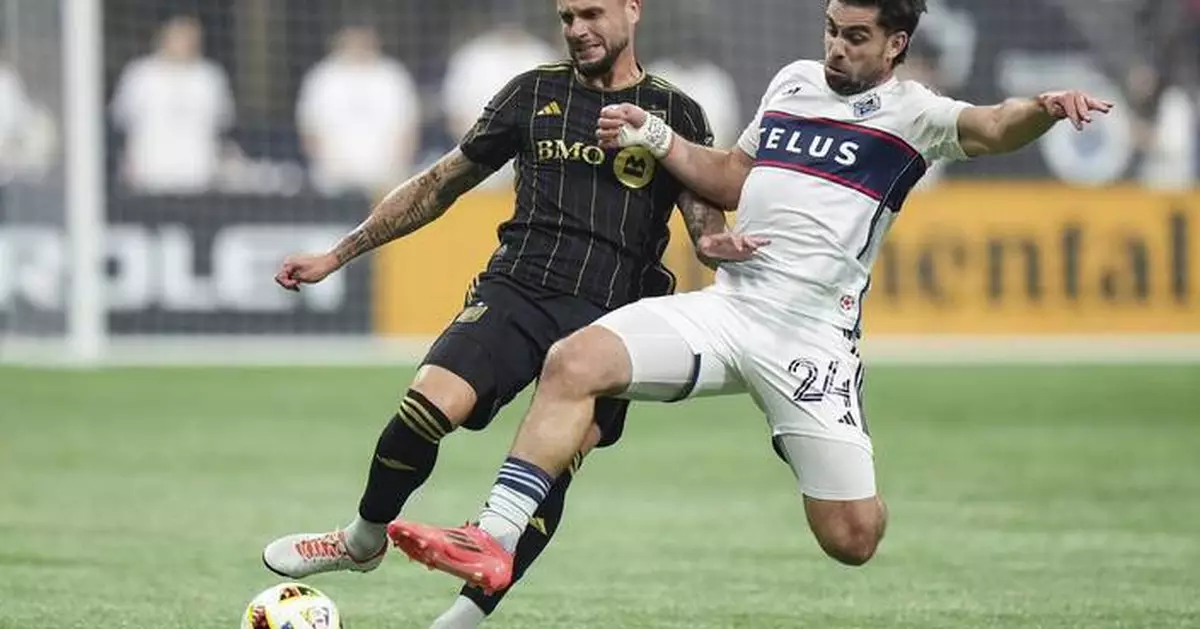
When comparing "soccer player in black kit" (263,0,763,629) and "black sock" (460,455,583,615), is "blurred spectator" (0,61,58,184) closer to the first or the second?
"soccer player in black kit" (263,0,763,629)

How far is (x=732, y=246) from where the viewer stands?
7.23 m

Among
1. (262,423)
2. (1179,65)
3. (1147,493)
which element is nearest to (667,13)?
(1179,65)

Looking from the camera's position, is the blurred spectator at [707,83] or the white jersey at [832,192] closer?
the white jersey at [832,192]

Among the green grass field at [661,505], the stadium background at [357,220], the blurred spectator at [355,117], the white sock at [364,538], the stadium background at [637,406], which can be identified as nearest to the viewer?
the white sock at [364,538]

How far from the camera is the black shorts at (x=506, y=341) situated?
7.27 m

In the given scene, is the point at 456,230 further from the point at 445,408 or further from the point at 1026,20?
the point at 445,408

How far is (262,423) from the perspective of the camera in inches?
620

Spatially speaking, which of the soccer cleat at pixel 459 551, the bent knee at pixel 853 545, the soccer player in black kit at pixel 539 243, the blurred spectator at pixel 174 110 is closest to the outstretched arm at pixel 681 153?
the soccer player in black kit at pixel 539 243

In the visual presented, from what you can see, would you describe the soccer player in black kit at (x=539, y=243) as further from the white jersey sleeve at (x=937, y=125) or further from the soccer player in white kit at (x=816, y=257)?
the white jersey sleeve at (x=937, y=125)

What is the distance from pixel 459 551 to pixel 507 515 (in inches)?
11.9

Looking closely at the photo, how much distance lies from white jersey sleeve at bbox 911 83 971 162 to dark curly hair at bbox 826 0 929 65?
19cm

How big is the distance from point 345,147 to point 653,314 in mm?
14501

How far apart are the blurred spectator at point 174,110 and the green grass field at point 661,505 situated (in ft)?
9.18

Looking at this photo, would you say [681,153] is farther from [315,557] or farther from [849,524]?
[315,557]
